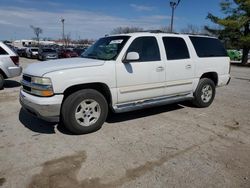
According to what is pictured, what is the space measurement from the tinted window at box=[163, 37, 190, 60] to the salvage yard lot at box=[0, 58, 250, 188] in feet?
4.70

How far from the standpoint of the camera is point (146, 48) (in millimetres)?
4938

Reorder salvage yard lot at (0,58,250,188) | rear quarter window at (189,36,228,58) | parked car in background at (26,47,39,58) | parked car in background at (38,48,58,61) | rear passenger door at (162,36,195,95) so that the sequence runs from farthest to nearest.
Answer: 1. parked car in background at (26,47,39,58)
2. parked car in background at (38,48,58,61)
3. rear quarter window at (189,36,228,58)
4. rear passenger door at (162,36,195,95)
5. salvage yard lot at (0,58,250,188)

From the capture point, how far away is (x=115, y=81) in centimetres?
446

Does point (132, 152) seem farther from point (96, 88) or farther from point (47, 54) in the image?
point (47, 54)

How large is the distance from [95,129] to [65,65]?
4.41 feet

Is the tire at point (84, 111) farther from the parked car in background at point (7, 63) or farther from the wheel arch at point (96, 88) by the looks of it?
the parked car in background at point (7, 63)

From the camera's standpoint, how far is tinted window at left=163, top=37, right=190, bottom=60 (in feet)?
17.2

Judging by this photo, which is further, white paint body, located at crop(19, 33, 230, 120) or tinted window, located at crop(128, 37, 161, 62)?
tinted window, located at crop(128, 37, 161, 62)


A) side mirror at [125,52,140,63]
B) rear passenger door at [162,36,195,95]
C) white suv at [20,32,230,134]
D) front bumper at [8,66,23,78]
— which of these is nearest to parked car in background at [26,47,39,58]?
front bumper at [8,66,23,78]

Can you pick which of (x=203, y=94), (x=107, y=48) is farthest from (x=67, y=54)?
(x=107, y=48)

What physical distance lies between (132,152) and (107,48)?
7.70ft

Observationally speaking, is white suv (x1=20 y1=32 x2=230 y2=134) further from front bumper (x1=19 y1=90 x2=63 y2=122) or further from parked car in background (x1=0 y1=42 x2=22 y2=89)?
parked car in background (x1=0 y1=42 x2=22 y2=89)

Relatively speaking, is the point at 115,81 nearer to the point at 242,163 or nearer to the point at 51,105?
the point at 51,105

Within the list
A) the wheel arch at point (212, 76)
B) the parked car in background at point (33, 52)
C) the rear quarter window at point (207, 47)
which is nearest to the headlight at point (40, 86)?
the rear quarter window at point (207, 47)
